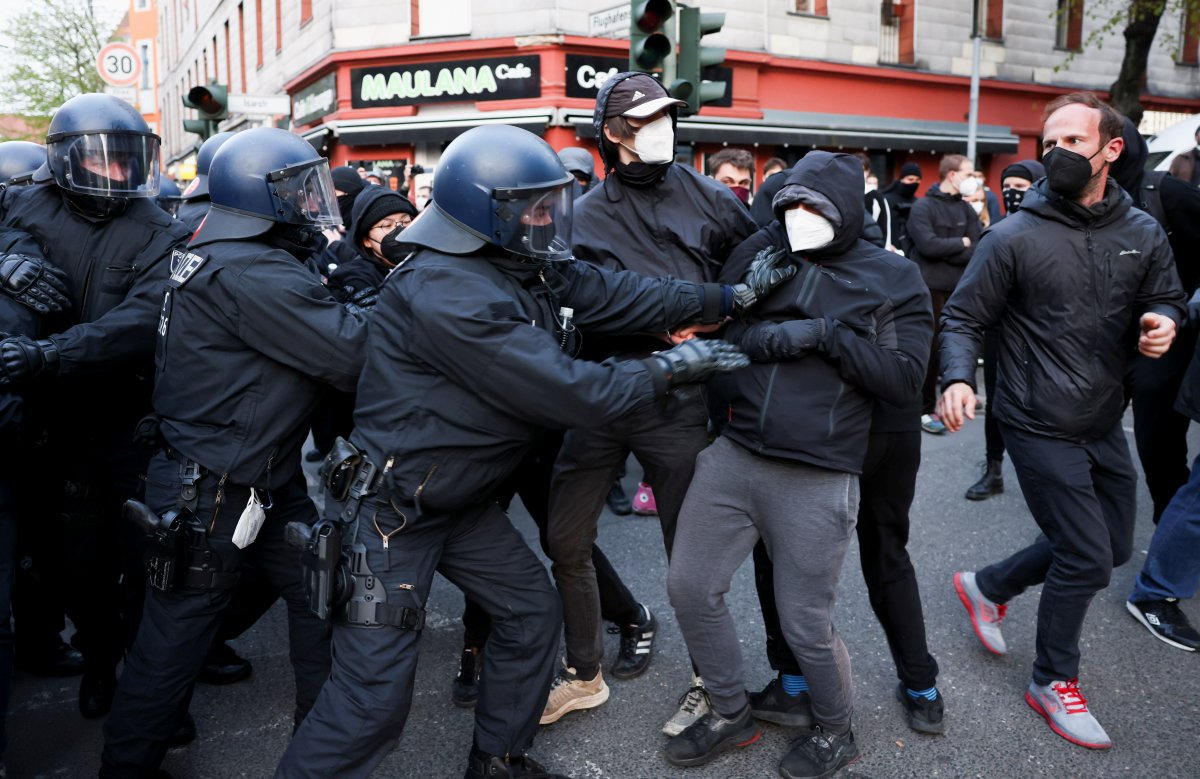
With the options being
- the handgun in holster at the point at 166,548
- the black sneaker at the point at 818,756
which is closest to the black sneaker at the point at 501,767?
the black sneaker at the point at 818,756

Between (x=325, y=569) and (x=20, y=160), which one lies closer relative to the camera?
(x=325, y=569)

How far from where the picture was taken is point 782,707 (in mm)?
3312

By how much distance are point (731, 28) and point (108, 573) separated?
1509 centimetres

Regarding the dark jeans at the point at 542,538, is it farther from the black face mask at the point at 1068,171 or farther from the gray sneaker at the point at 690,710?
the black face mask at the point at 1068,171

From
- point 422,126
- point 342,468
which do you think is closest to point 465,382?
point 342,468

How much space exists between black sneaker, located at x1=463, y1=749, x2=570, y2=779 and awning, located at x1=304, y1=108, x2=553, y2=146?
13401 millimetres

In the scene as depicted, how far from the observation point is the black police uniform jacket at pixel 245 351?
275cm

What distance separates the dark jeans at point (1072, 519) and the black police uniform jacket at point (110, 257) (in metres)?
2.95

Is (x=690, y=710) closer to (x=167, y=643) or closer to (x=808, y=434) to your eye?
(x=808, y=434)

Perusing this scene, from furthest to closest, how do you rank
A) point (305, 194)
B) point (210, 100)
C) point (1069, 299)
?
point (210, 100) → point (1069, 299) → point (305, 194)

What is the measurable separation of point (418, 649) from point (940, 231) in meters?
5.98

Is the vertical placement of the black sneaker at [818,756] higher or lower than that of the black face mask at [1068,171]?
lower

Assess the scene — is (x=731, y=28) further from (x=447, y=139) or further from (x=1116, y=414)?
(x=1116, y=414)

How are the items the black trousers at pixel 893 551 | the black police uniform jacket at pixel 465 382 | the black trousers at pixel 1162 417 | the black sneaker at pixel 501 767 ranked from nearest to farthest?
1. the black police uniform jacket at pixel 465 382
2. the black sneaker at pixel 501 767
3. the black trousers at pixel 893 551
4. the black trousers at pixel 1162 417
